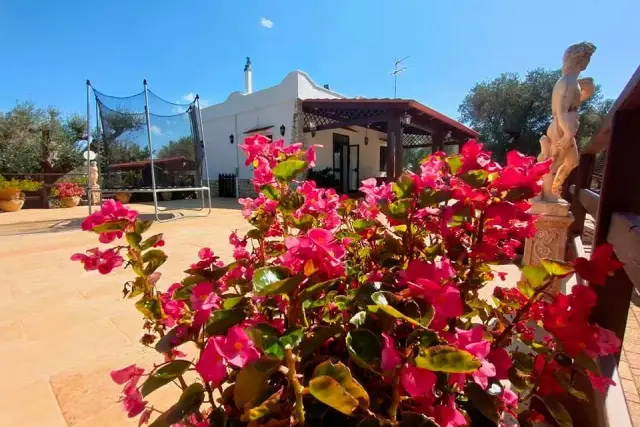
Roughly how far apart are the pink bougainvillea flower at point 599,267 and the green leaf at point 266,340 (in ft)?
1.64

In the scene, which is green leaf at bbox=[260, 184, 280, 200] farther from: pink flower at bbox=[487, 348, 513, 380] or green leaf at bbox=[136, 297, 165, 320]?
pink flower at bbox=[487, 348, 513, 380]

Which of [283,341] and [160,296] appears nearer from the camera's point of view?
[283,341]

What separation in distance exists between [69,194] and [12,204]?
62.8 inches

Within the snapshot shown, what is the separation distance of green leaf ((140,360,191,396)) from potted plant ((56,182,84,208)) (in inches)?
476

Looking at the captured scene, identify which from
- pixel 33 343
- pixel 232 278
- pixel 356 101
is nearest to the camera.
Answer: pixel 232 278

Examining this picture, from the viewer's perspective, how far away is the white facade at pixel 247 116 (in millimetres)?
8633

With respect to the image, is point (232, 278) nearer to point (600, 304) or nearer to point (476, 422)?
point (476, 422)

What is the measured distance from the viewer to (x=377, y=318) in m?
0.52

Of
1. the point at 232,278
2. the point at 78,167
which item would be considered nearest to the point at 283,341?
A: the point at 232,278

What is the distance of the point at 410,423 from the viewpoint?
42 cm

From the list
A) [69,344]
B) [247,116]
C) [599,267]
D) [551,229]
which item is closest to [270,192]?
[599,267]

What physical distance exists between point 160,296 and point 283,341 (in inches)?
16.8

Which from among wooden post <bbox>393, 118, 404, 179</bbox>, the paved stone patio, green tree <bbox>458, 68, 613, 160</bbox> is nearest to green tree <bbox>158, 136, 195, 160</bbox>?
the paved stone patio

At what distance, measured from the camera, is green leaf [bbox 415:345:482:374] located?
0.36 meters
